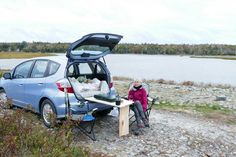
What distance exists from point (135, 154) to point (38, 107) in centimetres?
275

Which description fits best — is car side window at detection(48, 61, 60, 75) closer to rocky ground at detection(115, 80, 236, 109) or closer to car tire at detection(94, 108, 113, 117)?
car tire at detection(94, 108, 113, 117)

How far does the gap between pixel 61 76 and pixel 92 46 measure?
1.09 meters

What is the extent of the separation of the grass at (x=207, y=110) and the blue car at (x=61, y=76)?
3.83 meters

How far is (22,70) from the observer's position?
9469mm

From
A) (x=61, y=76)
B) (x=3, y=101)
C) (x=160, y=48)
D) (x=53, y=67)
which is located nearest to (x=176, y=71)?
(x=53, y=67)

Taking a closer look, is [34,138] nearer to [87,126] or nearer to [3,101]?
[3,101]

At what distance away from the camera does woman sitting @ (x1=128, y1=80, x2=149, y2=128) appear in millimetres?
8469

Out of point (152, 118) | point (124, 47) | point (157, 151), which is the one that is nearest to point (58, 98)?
point (157, 151)

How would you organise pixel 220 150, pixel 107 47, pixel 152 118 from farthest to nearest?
pixel 152 118 < pixel 107 47 < pixel 220 150

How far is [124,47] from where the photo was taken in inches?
3957

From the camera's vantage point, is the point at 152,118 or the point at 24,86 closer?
the point at 24,86

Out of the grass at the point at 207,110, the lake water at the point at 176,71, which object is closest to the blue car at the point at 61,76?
the grass at the point at 207,110

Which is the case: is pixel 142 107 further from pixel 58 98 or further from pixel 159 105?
pixel 159 105

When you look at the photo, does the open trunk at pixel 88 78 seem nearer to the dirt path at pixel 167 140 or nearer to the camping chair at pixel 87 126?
the camping chair at pixel 87 126
